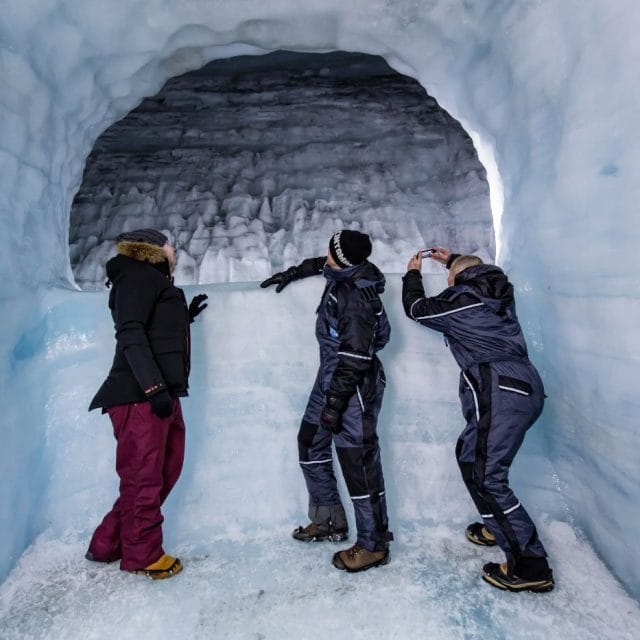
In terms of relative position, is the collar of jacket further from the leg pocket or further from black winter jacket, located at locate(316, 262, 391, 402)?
the leg pocket

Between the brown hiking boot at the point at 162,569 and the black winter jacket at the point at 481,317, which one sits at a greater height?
the black winter jacket at the point at 481,317

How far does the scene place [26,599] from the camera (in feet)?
5.86

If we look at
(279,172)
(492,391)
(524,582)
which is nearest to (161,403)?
(492,391)

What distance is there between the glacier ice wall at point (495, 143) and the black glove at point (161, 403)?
28.4 inches

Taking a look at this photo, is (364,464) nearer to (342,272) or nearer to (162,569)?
(342,272)

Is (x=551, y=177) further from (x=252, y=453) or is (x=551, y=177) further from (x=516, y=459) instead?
(x=252, y=453)

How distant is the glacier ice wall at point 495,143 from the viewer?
185 centimetres

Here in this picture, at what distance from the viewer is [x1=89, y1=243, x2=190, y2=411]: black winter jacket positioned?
1734 mm

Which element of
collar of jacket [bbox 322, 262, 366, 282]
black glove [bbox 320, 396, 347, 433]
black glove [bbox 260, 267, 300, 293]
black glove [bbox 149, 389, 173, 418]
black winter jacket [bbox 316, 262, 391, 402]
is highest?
black glove [bbox 260, 267, 300, 293]

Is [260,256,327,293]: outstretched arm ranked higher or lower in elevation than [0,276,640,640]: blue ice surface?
higher

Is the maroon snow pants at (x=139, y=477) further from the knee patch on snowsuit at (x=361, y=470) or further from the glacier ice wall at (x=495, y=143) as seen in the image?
the knee patch on snowsuit at (x=361, y=470)

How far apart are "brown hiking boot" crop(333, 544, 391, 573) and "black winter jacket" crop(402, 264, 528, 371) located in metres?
0.73

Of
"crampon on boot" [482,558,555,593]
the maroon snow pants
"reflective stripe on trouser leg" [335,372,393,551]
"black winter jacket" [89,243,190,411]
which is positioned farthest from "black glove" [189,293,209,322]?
"crampon on boot" [482,558,555,593]

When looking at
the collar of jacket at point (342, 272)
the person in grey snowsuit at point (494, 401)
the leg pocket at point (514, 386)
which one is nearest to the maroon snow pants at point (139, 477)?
the collar of jacket at point (342, 272)
